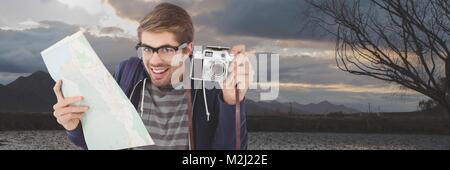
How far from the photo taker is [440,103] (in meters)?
7.32

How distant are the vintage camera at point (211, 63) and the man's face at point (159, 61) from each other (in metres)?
0.12

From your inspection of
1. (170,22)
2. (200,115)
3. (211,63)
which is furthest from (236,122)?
(170,22)

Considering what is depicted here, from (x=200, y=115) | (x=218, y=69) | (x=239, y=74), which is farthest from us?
(x=200, y=115)

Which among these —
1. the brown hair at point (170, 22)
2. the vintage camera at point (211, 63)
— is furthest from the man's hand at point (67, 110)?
the vintage camera at point (211, 63)

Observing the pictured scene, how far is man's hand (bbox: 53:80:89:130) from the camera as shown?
2631 millimetres

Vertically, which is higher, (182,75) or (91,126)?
(182,75)

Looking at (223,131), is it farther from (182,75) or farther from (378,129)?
(378,129)

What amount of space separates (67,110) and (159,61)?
0.58 metres

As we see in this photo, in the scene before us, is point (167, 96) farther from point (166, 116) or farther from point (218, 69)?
point (218, 69)

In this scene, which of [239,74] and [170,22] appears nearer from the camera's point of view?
[239,74]

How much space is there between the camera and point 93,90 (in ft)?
9.21
